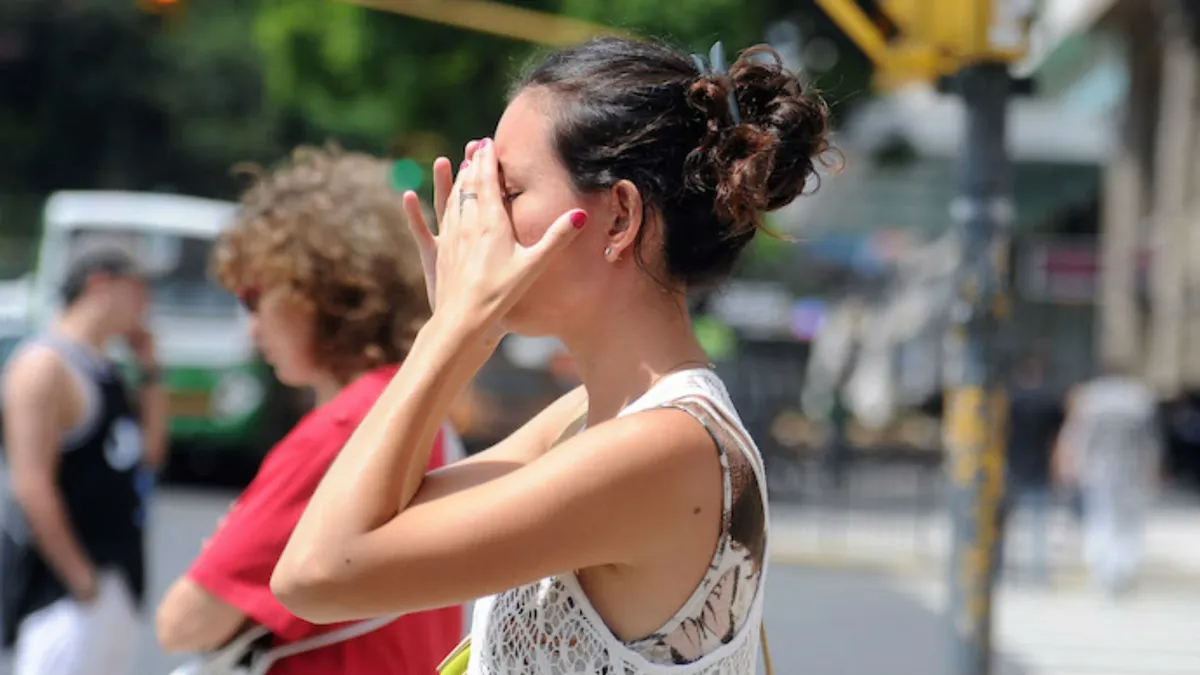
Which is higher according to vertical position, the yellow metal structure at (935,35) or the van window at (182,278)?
the yellow metal structure at (935,35)

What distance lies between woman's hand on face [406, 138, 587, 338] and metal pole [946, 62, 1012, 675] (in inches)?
181

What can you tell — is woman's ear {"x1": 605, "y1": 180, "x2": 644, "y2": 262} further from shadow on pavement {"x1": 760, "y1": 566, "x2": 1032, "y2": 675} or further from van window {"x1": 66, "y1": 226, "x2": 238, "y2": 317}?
van window {"x1": 66, "y1": 226, "x2": 238, "y2": 317}

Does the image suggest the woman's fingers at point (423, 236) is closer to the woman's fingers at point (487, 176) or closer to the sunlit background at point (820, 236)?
the woman's fingers at point (487, 176)

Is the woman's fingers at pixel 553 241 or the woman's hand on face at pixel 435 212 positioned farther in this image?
the woman's hand on face at pixel 435 212

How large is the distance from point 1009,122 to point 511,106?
4.78 m

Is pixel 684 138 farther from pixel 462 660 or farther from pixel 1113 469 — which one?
pixel 1113 469

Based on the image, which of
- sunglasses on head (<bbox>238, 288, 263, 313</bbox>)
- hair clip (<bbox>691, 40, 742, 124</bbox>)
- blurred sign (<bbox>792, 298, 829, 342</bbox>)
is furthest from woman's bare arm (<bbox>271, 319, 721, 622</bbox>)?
blurred sign (<bbox>792, 298, 829, 342</bbox>)

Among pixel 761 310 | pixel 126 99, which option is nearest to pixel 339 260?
pixel 126 99

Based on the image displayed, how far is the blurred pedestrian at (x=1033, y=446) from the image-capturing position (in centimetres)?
1350

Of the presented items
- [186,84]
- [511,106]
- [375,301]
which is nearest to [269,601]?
[375,301]

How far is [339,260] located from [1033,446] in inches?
452

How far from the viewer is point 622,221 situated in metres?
1.84

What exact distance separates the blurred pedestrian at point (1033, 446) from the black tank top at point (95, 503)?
377 inches

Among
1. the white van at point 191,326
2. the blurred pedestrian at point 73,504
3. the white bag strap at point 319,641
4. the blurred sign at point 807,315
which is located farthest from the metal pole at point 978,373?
the blurred sign at point 807,315
